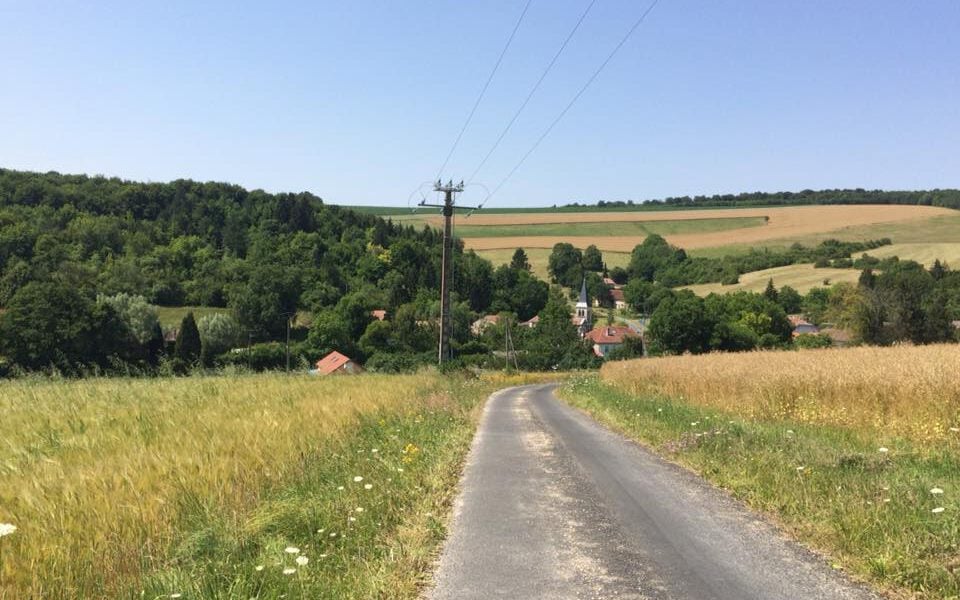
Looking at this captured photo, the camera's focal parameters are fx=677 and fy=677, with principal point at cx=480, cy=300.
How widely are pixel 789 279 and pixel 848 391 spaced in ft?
372

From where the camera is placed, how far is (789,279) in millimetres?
117312

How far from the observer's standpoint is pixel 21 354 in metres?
56.2

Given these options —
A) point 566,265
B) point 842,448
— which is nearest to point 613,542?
point 842,448

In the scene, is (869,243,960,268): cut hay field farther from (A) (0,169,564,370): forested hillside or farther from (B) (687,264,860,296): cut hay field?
(A) (0,169,564,370): forested hillside

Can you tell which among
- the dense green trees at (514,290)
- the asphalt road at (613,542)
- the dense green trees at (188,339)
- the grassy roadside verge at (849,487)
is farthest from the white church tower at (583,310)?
the asphalt road at (613,542)

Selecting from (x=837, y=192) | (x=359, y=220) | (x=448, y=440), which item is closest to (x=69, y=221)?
(x=359, y=220)

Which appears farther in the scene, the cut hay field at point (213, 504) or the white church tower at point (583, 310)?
the white church tower at point (583, 310)

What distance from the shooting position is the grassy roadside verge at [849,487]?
4.96 metres

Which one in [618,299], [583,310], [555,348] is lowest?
[555,348]

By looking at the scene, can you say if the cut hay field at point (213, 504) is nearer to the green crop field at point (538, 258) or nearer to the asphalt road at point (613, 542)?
the asphalt road at point (613, 542)

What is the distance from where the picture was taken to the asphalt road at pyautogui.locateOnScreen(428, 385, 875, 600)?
4719 mm

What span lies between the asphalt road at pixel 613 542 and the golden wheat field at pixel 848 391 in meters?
A: 5.35

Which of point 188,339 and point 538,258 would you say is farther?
point 538,258

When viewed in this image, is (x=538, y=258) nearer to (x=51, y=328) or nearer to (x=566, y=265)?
(x=566, y=265)
